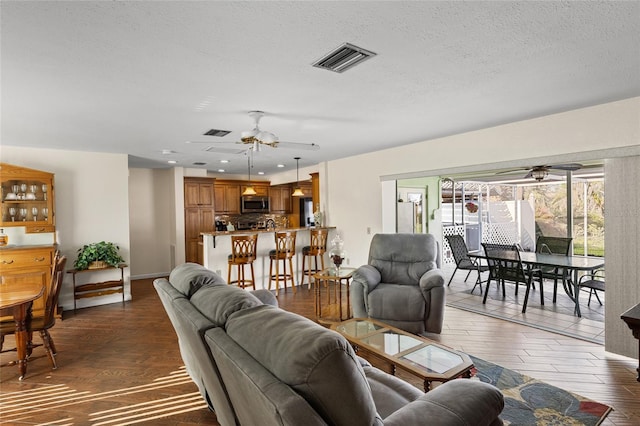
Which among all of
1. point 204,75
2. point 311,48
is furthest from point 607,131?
point 204,75

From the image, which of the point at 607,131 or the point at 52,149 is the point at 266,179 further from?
the point at 607,131

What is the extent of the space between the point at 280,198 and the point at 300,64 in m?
7.58

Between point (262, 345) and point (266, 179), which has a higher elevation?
point (266, 179)

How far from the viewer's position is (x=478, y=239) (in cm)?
884

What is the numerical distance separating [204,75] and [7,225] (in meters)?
4.18

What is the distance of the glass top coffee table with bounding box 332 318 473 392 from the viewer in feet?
7.05

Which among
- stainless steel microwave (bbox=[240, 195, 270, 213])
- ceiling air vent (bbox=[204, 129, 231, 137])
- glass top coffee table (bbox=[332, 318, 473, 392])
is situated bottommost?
glass top coffee table (bbox=[332, 318, 473, 392])

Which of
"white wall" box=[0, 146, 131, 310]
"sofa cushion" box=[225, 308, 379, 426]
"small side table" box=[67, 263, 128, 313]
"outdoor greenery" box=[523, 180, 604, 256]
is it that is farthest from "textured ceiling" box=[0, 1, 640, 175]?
"outdoor greenery" box=[523, 180, 604, 256]

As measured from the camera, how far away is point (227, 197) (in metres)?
8.83


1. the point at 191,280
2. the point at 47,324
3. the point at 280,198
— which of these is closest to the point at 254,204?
the point at 280,198

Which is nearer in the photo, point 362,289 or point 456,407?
point 456,407

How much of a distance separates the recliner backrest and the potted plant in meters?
3.93

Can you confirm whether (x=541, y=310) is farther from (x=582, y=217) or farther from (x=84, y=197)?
(x=84, y=197)

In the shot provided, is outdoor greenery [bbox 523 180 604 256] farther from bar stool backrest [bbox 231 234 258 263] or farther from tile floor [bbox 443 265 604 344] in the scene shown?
bar stool backrest [bbox 231 234 258 263]
